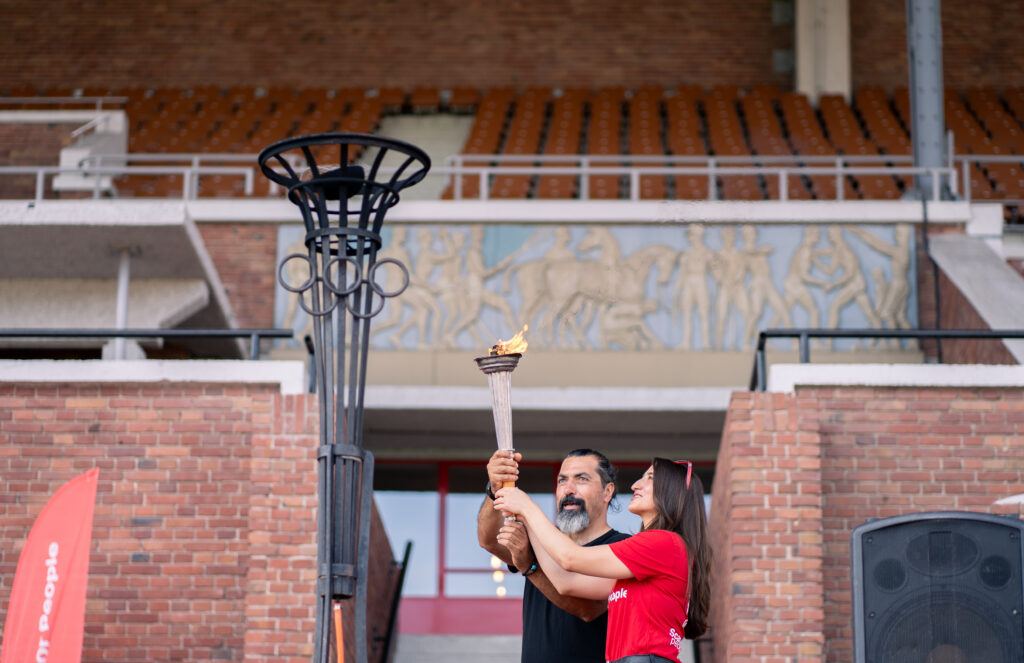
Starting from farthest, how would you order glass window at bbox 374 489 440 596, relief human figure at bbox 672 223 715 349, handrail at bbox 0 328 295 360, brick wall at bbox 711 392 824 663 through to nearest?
glass window at bbox 374 489 440 596
relief human figure at bbox 672 223 715 349
handrail at bbox 0 328 295 360
brick wall at bbox 711 392 824 663

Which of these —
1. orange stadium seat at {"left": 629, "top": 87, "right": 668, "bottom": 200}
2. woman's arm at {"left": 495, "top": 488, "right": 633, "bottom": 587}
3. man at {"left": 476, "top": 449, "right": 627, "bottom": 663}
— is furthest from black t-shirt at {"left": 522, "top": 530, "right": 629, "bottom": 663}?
orange stadium seat at {"left": 629, "top": 87, "right": 668, "bottom": 200}

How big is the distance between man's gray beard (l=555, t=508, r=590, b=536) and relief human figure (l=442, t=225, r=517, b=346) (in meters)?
8.17

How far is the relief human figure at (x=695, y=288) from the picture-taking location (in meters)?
13.5

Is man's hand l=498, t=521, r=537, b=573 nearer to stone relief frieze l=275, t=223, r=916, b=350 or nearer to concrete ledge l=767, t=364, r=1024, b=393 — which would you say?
concrete ledge l=767, t=364, r=1024, b=393

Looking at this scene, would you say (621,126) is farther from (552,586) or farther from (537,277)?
(552,586)

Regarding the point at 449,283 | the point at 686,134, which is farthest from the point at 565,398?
the point at 686,134

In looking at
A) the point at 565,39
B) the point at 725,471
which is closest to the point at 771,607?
the point at 725,471

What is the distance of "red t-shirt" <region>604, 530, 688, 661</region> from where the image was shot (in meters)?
4.75

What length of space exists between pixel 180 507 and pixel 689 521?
519 cm

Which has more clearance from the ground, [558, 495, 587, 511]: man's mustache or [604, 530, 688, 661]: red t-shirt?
[558, 495, 587, 511]: man's mustache

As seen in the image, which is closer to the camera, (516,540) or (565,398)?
(516,540)

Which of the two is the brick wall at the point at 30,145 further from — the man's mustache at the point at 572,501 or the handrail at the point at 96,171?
the man's mustache at the point at 572,501

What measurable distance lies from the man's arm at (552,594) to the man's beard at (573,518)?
0.23m

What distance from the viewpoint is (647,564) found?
4758mm
